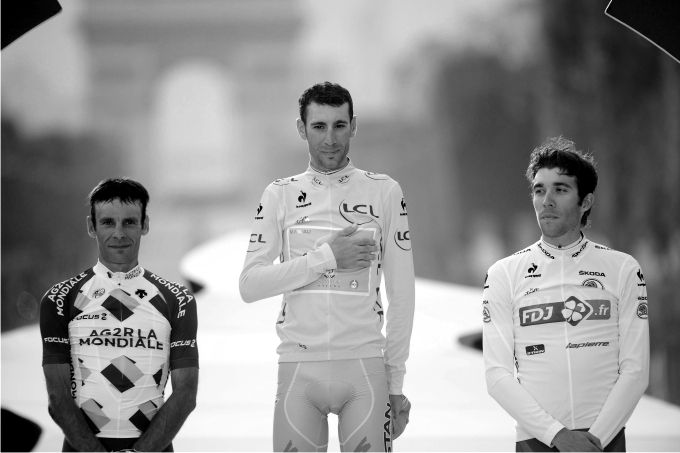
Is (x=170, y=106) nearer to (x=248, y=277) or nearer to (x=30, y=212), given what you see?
(x=30, y=212)

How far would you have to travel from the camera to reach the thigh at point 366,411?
2080 millimetres

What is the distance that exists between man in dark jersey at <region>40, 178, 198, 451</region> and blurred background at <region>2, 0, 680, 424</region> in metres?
11.3

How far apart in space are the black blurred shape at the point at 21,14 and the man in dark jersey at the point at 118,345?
0.56 m

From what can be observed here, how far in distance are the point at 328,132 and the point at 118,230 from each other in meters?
0.67

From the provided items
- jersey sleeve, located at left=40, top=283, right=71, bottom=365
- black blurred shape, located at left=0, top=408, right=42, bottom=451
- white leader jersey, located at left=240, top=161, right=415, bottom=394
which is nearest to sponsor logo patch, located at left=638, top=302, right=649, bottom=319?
white leader jersey, located at left=240, top=161, right=415, bottom=394

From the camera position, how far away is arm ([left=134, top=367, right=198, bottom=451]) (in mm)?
2051

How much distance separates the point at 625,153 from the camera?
12875 mm

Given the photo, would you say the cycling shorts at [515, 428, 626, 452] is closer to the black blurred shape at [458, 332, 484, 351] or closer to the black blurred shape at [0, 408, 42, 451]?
the black blurred shape at [0, 408, 42, 451]

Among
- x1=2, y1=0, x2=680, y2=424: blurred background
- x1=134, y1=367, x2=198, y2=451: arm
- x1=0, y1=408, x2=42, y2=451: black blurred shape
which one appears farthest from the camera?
x1=2, y1=0, x2=680, y2=424: blurred background

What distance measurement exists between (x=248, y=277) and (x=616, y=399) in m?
1.05

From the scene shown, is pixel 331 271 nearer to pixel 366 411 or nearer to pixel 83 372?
pixel 366 411

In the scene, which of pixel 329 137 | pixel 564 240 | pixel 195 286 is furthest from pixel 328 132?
pixel 195 286

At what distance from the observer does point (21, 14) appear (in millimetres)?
2314

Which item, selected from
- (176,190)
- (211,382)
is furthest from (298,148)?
(211,382)
